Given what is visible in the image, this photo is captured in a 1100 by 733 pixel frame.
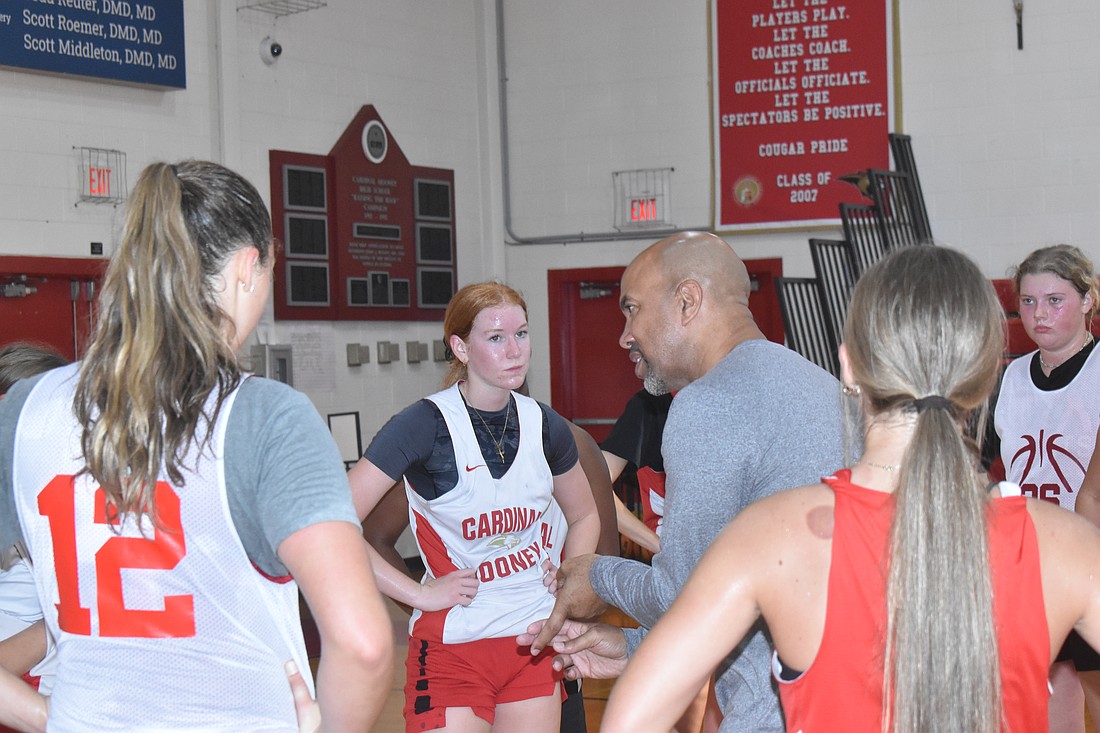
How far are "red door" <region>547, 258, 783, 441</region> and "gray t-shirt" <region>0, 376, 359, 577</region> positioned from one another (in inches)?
301

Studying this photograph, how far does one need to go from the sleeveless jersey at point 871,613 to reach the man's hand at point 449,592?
1.64 meters

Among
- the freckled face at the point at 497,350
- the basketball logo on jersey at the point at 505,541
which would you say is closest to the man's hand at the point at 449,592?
the basketball logo on jersey at the point at 505,541

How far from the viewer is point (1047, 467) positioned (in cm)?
346

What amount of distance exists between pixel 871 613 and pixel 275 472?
2.34 feet

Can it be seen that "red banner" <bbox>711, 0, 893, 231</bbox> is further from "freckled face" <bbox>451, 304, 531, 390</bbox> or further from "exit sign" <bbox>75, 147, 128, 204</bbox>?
"freckled face" <bbox>451, 304, 531, 390</bbox>

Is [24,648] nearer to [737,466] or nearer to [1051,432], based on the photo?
[737,466]

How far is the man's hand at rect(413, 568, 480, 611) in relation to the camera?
2939 mm

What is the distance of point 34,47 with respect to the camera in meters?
6.45

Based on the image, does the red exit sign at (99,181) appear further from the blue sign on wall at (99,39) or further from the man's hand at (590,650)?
the man's hand at (590,650)

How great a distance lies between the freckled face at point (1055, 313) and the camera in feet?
11.4

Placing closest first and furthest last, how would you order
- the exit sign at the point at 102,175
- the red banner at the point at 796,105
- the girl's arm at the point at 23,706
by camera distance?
1. the girl's arm at the point at 23,706
2. the exit sign at the point at 102,175
3. the red banner at the point at 796,105

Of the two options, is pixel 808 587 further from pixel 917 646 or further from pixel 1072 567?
pixel 1072 567

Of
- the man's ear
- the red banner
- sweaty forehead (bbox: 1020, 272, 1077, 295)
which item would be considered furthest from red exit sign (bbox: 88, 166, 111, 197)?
the man's ear

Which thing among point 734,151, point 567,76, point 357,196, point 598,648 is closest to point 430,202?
point 357,196
